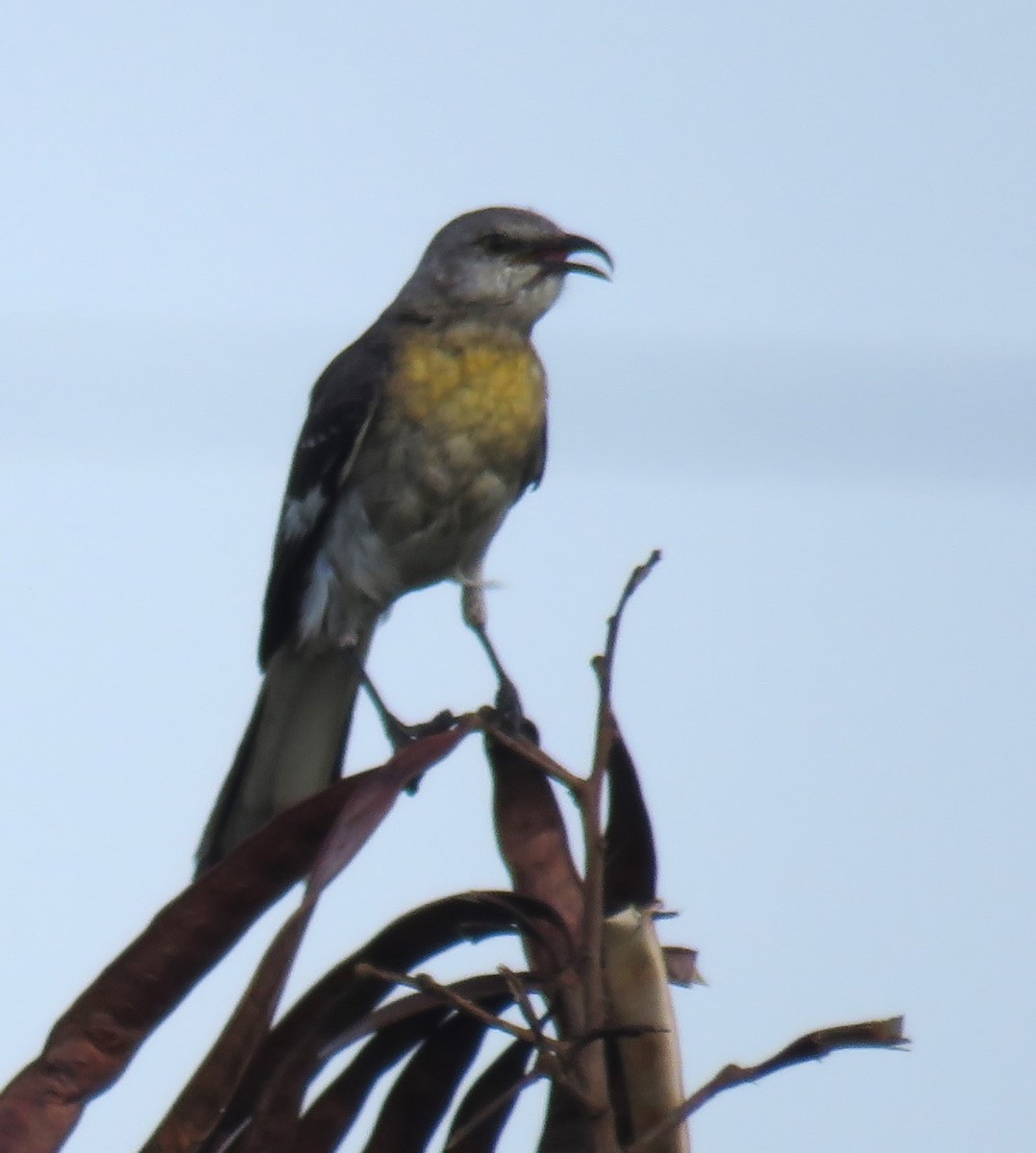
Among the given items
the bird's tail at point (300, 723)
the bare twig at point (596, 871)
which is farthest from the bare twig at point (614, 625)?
the bird's tail at point (300, 723)

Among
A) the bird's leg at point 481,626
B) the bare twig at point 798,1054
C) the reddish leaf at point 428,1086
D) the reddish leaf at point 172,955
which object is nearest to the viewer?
the bare twig at point 798,1054

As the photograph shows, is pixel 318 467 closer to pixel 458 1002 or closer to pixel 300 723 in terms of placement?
pixel 300 723

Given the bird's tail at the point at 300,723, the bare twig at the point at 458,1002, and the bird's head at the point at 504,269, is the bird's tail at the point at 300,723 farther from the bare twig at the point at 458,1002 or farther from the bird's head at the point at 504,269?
the bare twig at the point at 458,1002

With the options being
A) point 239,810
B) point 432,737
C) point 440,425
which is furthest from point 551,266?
point 432,737

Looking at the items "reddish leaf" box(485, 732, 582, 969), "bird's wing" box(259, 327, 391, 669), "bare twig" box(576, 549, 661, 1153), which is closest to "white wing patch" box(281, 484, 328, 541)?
"bird's wing" box(259, 327, 391, 669)

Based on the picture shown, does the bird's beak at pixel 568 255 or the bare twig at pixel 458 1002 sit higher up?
the bird's beak at pixel 568 255

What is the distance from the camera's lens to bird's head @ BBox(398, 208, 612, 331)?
572 cm

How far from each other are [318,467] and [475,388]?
59cm

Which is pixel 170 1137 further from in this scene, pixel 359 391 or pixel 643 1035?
pixel 359 391

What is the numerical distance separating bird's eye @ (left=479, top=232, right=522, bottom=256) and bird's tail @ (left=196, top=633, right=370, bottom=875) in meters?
1.33

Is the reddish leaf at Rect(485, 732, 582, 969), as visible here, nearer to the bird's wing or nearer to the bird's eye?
the bird's wing

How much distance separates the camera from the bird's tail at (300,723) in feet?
18.0

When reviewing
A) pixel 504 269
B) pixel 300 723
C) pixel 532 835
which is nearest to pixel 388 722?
pixel 300 723

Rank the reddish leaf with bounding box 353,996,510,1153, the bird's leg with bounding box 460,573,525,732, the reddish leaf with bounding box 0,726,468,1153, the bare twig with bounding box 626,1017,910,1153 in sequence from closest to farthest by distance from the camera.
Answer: the bare twig with bounding box 626,1017,910,1153
the reddish leaf with bounding box 0,726,468,1153
the reddish leaf with bounding box 353,996,510,1153
the bird's leg with bounding box 460,573,525,732
